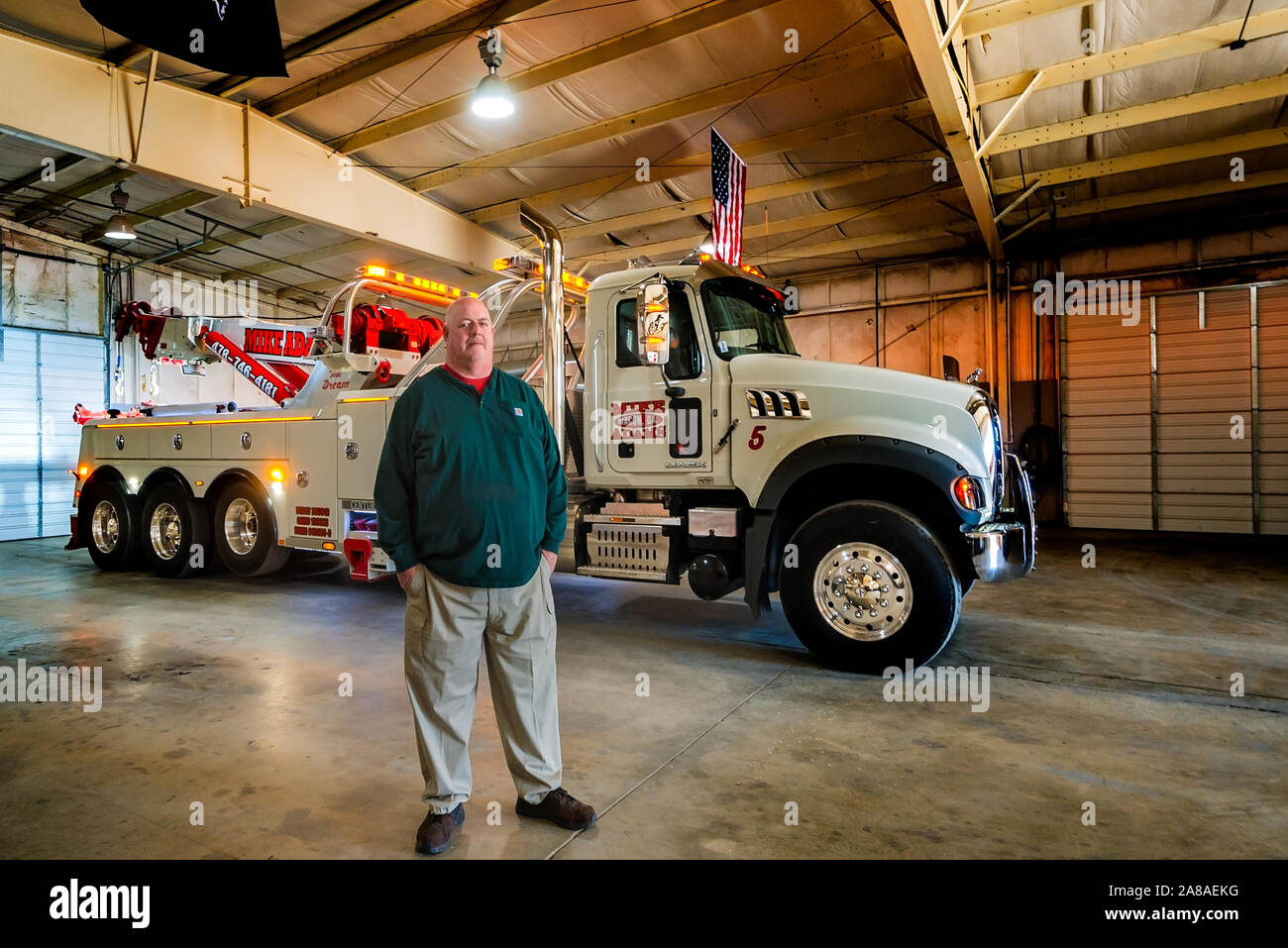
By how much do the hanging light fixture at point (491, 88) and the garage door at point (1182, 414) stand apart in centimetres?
1009

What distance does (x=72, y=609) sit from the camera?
663 cm

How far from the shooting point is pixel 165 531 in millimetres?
8438

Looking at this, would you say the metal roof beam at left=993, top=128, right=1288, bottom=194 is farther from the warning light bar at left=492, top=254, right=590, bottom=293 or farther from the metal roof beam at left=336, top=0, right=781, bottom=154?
the warning light bar at left=492, top=254, right=590, bottom=293

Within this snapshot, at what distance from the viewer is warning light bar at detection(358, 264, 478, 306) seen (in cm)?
679

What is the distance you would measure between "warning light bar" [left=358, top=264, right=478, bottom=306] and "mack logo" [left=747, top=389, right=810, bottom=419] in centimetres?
322

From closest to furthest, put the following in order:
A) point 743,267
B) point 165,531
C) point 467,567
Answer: point 467,567
point 743,267
point 165,531

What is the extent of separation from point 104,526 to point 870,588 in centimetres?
917

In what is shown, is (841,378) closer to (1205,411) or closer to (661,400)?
(661,400)

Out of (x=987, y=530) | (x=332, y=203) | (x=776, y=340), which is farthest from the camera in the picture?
(x=332, y=203)

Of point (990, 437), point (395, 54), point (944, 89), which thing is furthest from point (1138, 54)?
point (395, 54)

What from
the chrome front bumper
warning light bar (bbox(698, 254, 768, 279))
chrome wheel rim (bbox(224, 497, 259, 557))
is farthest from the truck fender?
chrome wheel rim (bbox(224, 497, 259, 557))
